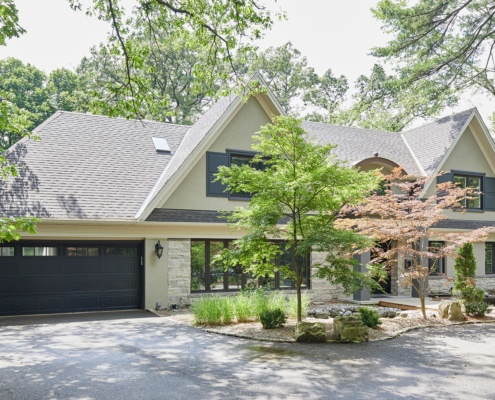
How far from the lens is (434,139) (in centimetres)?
2152

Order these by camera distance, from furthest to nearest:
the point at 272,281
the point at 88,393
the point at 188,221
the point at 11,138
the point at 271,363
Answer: the point at 11,138
the point at 272,281
the point at 188,221
the point at 271,363
the point at 88,393

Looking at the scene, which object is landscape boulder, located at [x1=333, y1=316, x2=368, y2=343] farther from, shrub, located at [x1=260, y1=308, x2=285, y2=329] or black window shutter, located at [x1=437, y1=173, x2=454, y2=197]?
black window shutter, located at [x1=437, y1=173, x2=454, y2=197]

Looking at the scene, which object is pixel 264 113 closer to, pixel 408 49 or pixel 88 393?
pixel 408 49

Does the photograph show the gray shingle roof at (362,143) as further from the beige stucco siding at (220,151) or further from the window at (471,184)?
the beige stucco siding at (220,151)

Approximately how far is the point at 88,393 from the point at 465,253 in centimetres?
1211

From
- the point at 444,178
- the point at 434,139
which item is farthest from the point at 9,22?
the point at 434,139

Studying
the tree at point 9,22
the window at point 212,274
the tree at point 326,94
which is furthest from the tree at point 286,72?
the tree at point 9,22

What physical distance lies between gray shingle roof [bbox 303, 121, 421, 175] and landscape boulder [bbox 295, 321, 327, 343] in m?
10.4

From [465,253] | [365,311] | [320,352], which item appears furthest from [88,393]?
[465,253]

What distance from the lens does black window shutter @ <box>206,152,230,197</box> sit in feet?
52.6

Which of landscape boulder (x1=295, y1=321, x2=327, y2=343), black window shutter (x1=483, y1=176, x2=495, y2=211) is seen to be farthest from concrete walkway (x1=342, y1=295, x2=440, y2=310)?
landscape boulder (x1=295, y1=321, x2=327, y2=343)

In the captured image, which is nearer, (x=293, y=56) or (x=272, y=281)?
(x=272, y=281)

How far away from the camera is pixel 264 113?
56.0ft

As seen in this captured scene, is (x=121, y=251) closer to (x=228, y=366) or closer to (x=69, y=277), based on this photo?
(x=69, y=277)
